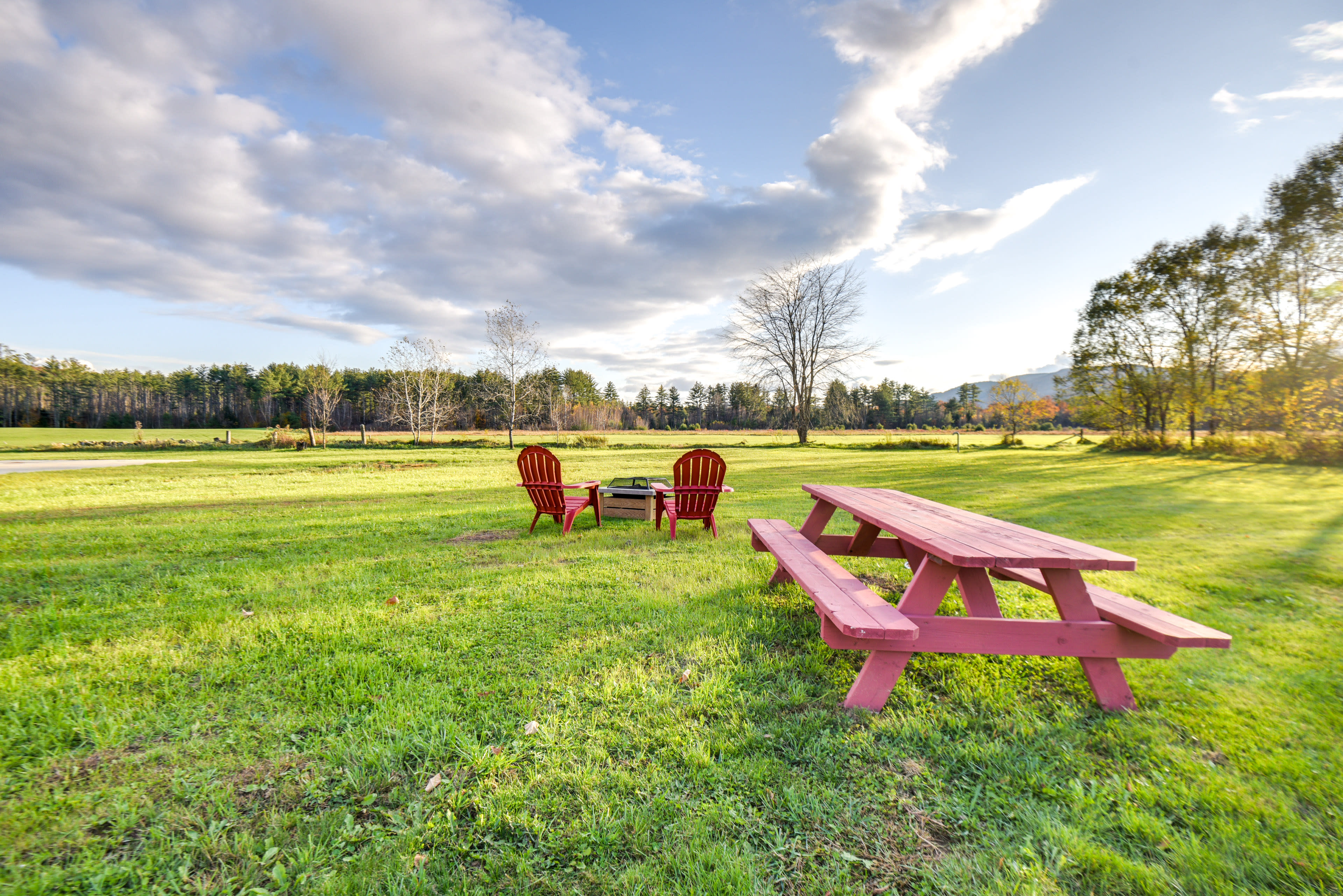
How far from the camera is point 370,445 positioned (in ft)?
97.7

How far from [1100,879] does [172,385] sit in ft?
302

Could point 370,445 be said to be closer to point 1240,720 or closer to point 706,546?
point 706,546

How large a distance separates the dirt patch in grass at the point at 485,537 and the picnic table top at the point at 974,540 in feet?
14.5

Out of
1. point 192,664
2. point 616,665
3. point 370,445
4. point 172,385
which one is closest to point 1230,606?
point 616,665

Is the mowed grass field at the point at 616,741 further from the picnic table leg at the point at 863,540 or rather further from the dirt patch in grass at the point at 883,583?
the picnic table leg at the point at 863,540

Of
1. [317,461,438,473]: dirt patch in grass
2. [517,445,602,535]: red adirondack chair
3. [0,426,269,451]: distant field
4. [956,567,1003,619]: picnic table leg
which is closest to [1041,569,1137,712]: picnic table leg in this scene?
[956,567,1003,619]: picnic table leg

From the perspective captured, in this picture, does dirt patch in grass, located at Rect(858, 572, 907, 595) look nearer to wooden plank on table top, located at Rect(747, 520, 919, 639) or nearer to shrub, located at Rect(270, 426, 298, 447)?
wooden plank on table top, located at Rect(747, 520, 919, 639)

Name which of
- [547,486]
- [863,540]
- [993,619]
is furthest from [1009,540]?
[547,486]

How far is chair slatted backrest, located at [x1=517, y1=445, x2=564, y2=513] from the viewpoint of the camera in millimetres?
6371

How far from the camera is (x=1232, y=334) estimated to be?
59.4 ft

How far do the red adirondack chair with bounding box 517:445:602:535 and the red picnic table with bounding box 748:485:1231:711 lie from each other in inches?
162

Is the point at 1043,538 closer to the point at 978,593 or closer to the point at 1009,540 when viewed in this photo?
the point at 1009,540

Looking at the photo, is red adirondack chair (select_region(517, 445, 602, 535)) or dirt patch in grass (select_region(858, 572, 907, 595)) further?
red adirondack chair (select_region(517, 445, 602, 535))

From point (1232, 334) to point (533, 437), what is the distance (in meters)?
36.9
